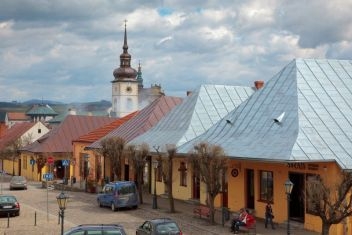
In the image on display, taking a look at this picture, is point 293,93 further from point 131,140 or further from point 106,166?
point 106,166

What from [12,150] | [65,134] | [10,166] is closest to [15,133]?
[10,166]

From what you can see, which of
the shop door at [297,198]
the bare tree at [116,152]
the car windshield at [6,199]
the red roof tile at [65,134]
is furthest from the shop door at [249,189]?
the red roof tile at [65,134]

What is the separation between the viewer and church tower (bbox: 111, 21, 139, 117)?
137375 millimetres

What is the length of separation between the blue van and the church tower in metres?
100

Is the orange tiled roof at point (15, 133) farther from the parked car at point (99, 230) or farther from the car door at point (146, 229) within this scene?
the parked car at point (99, 230)

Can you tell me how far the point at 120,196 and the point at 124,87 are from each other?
349 feet

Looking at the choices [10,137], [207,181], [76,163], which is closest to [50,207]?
[207,181]

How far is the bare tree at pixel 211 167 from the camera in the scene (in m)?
28.6

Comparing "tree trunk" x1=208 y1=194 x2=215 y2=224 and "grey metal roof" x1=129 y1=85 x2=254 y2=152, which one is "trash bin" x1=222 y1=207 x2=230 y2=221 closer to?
"tree trunk" x1=208 y1=194 x2=215 y2=224

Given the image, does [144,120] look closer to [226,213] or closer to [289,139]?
[226,213]

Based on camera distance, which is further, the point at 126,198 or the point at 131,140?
the point at 131,140

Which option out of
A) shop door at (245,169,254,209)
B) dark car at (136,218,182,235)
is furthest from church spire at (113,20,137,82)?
dark car at (136,218,182,235)

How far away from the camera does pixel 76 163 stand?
5906cm

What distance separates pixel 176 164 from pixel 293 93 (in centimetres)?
1234
